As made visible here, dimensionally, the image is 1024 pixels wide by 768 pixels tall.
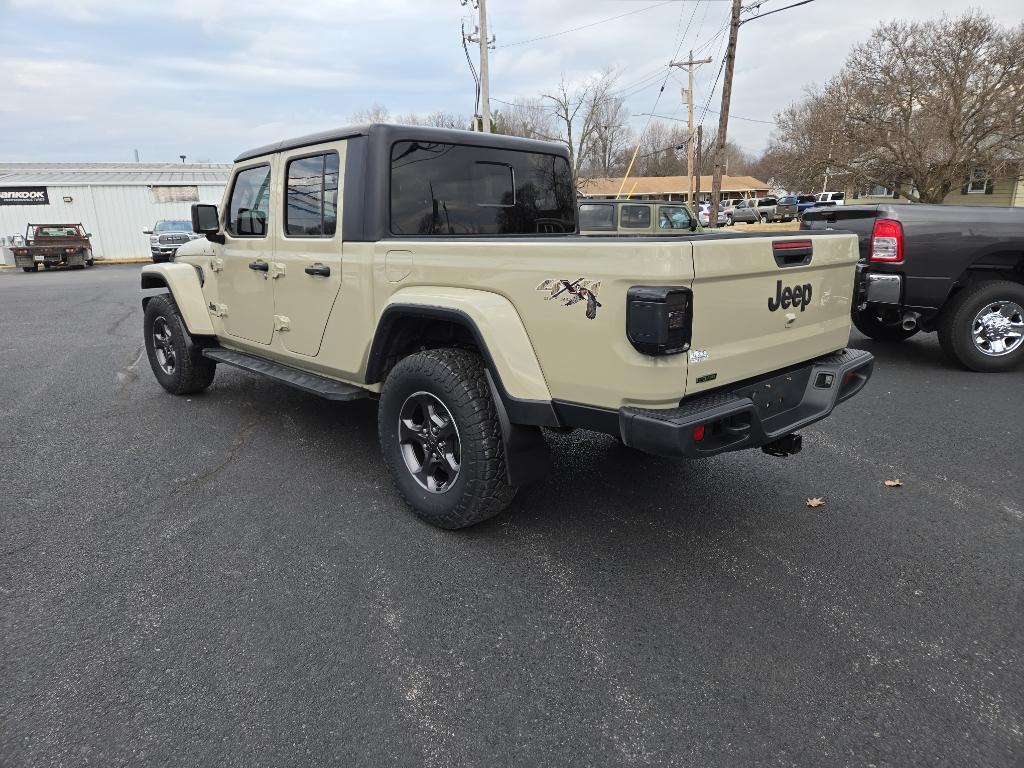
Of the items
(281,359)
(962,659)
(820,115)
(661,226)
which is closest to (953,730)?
(962,659)

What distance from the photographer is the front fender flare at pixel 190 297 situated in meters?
5.30

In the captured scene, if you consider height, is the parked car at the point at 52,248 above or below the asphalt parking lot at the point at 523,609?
above

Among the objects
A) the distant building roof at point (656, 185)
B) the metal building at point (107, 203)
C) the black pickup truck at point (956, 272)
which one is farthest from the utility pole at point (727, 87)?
the distant building roof at point (656, 185)

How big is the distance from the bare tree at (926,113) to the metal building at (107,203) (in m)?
28.4

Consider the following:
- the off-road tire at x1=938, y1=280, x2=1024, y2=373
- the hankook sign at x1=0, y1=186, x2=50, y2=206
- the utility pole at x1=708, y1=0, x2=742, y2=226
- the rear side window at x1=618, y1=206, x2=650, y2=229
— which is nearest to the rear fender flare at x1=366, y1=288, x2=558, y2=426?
the off-road tire at x1=938, y1=280, x2=1024, y2=373

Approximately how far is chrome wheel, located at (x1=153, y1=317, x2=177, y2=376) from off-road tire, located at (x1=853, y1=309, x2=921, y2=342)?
711cm

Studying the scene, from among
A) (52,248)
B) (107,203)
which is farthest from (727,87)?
(107,203)

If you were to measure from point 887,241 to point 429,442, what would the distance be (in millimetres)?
5192

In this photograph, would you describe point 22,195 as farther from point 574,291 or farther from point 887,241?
point 574,291

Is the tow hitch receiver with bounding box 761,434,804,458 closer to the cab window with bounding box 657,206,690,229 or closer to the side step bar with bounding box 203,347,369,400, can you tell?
the side step bar with bounding box 203,347,369,400

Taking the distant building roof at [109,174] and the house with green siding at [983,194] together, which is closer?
the house with green siding at [983,194]

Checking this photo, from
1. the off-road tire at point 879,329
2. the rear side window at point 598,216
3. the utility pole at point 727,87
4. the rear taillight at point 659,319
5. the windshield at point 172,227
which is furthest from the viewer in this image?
the windshield at point 172,227

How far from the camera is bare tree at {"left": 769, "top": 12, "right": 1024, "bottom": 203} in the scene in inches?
891

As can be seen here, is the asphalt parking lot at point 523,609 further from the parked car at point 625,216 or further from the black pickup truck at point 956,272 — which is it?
the parked car at point 625,216
